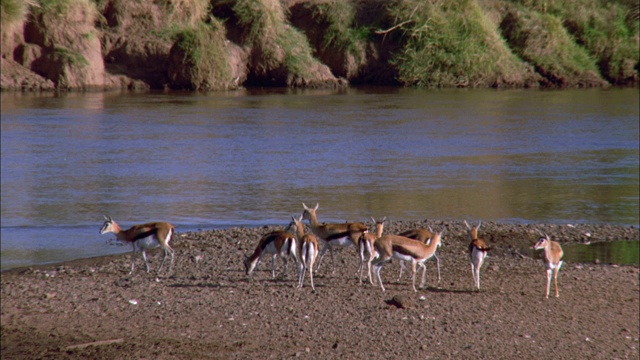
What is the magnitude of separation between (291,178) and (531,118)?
472 inches

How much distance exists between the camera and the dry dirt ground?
303 inches

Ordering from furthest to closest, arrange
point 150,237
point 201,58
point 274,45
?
1. point 274,45
2. point 201,58
3. point 150,237

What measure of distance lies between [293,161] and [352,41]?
14.8 m

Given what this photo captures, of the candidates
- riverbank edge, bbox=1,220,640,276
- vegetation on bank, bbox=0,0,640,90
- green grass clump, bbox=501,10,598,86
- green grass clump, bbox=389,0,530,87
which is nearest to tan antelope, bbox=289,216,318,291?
riverbank edge, bbox=1,220,640,276

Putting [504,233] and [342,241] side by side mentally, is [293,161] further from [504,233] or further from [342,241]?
[342,241]

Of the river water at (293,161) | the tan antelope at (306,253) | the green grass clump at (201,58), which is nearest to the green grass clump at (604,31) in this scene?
the river water at (293,161)

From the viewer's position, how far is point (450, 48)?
111 ft

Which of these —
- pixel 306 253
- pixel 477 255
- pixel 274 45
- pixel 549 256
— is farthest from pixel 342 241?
pixel 274 45

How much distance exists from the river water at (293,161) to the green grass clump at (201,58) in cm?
104

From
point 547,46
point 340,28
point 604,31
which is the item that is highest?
point 604,31

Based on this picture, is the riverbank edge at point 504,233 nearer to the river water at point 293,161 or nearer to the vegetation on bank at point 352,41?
the river water at point 293,161

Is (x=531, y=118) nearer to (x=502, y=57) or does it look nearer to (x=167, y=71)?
(x=502, y=57)

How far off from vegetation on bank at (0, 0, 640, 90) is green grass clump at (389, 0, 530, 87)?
41 mm

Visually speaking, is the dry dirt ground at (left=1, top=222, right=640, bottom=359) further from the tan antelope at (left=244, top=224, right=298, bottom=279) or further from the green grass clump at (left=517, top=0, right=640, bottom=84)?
the green grass clump at (left=517, top=0, right=640, bottom=84)
